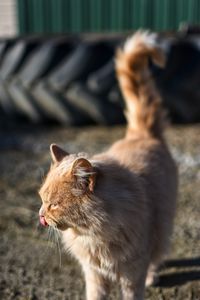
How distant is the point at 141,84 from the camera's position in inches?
134

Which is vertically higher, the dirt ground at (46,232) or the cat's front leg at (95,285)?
the cat's front leg at (95,285)

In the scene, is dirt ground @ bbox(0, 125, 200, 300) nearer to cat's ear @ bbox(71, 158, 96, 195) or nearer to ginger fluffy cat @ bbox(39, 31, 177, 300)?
ginger fluffy cat @ bbox(39, 31, 177, 300)

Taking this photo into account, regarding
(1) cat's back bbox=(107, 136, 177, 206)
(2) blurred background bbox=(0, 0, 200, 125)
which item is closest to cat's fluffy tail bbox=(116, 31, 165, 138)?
(1) cat's back bbox=(107, 136, 177, 206)

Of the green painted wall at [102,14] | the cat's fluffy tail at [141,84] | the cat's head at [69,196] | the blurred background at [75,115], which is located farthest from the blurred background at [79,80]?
the cat's head at [69,196]

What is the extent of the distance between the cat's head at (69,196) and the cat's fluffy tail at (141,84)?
1.12 metres

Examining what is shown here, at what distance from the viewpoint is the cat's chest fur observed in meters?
2.45

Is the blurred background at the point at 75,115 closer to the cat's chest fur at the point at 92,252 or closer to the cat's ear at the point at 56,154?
the cat's chest fur at the point at 92,252

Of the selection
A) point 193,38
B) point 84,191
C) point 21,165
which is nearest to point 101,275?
point 84,191

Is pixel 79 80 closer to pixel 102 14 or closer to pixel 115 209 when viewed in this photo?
pixel 102 14

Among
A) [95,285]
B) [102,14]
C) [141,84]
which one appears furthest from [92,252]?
[102,14]

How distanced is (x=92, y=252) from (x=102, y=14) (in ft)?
16.9

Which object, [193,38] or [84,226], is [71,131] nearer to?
[193,38]

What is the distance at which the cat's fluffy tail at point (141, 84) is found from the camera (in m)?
3.32

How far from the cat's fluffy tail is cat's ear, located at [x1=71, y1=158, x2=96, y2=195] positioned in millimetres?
1155
